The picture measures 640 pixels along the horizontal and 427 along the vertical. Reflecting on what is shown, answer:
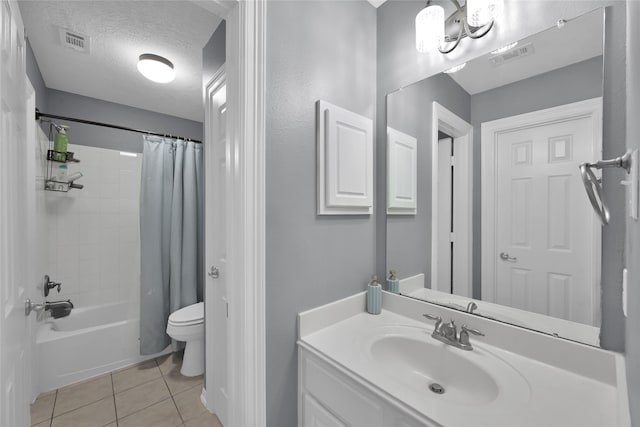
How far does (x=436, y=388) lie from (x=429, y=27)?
1513mm

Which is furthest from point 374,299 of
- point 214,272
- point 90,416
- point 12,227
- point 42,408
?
point 42,408

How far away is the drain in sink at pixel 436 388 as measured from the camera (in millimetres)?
987

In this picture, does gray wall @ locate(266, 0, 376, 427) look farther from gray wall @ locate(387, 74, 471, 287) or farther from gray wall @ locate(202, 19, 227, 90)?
gray wall @ locate(202, 19, 227, 90)

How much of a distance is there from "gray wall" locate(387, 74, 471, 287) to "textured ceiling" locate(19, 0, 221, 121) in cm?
131

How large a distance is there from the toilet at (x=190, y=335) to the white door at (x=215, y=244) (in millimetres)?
429

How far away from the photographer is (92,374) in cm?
211

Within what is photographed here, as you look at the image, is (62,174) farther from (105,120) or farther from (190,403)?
(190,403)

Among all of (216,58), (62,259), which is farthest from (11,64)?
(62,259)

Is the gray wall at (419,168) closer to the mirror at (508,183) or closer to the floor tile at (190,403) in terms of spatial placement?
the mirror at (508,183)

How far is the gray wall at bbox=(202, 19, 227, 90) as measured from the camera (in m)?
1.56

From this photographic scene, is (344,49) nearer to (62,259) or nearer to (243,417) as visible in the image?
(243,417)

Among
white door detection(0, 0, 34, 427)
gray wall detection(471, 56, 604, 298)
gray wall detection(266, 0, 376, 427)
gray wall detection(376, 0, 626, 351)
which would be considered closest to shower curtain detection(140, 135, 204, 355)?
white door detection(0, 0, 34, 427)

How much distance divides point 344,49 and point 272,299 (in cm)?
126

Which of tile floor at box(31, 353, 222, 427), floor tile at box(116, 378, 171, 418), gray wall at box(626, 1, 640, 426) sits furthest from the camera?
floor tile at box(116, 378, 171, 418)
